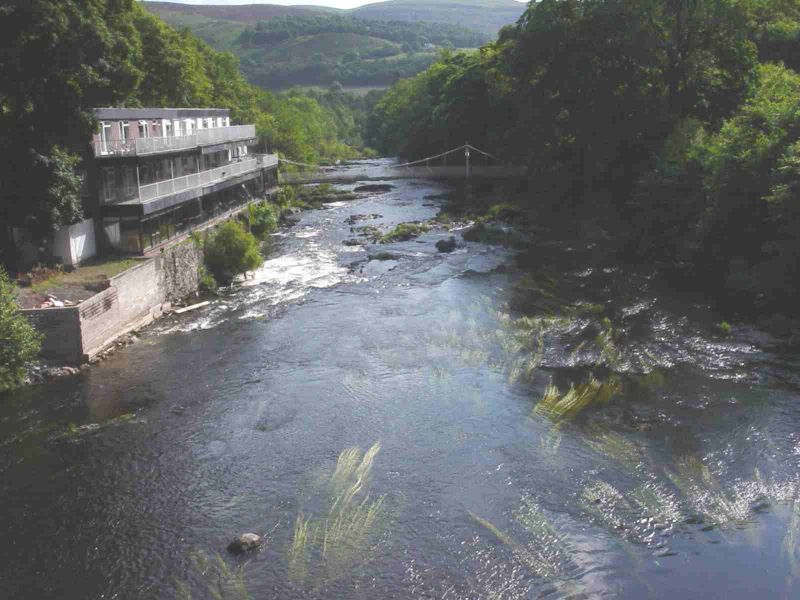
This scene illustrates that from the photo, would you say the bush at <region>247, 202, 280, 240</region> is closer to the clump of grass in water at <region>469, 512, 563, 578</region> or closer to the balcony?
the balcony

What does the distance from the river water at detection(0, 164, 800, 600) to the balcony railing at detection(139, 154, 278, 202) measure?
8.14m

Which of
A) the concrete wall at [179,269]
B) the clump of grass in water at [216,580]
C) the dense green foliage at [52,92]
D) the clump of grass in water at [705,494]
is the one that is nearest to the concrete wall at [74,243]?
the dense green foliage at [52,92]

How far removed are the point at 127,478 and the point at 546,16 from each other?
47.2 metres

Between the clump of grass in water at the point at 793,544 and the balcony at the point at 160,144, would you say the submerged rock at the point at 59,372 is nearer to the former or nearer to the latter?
the balcony at the point at 160,144

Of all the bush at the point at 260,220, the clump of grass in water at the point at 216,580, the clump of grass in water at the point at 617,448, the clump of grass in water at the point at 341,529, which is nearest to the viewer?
the clump of grass in water at the point at 216,580

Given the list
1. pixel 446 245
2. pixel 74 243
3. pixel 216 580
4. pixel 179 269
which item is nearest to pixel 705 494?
pixel 216 580

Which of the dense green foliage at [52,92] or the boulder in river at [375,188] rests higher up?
→ the dense green foliage at [52,92]

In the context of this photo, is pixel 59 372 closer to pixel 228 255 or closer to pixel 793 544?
pixel 228 255

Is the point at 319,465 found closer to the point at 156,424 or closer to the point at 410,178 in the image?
the point at 156,424

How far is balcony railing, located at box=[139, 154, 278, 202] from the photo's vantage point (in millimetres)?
40625

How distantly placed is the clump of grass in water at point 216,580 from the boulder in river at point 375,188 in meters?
75.5

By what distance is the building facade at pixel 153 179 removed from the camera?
38750 millimetres

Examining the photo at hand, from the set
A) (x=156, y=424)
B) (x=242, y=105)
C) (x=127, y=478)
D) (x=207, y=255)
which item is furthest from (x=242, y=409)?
(x=242, y=105)

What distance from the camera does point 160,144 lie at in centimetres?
4419
